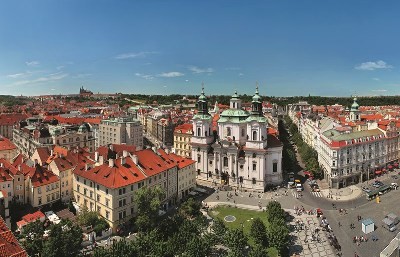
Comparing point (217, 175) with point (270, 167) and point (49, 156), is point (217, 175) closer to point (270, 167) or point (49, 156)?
point (270, 167)

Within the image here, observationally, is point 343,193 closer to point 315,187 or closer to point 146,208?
point 315,187

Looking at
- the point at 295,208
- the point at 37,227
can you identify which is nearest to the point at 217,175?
the point at 295,208

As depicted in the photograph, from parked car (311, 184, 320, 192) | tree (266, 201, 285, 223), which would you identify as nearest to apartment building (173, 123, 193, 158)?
parked car (311, 184, 320, 192)

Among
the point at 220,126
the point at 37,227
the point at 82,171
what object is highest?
the point at 220,126

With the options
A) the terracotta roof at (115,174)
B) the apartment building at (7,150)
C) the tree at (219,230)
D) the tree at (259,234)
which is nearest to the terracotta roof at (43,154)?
the terracotta roof at (115,174)

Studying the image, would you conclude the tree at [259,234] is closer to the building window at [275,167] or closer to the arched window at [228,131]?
the building window at [275,167]
